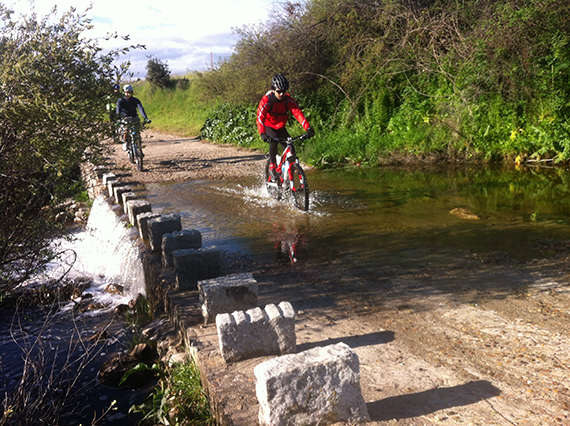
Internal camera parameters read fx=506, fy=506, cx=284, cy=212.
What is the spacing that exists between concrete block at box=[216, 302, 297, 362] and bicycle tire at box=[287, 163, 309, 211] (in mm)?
4481

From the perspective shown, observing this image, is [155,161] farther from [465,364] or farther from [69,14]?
[465,364]

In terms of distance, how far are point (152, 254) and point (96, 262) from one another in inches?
119

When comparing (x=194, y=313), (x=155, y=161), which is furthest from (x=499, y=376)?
(x=155, y=161)

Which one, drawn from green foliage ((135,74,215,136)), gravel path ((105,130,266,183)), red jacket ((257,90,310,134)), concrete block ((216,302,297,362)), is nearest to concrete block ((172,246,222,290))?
concrete block ((216,302,297,362))

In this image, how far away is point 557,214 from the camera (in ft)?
24.6

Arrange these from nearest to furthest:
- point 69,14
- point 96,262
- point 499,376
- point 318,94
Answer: point 499,376
point 69,14
point 96,262
point 318,94

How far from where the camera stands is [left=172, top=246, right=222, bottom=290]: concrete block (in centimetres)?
493

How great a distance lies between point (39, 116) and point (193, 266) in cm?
192

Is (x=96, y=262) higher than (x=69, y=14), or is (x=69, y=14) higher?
(x=69, y=14)

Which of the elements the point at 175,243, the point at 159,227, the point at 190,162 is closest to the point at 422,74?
the point at 190,162

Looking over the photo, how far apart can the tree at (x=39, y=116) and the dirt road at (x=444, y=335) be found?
7.27ft

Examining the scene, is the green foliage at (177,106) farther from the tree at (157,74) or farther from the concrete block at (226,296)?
the concrete block at (226,296)

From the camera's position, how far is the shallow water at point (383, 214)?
6328 mm

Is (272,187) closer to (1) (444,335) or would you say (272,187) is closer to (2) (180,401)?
(1) (444,335)
